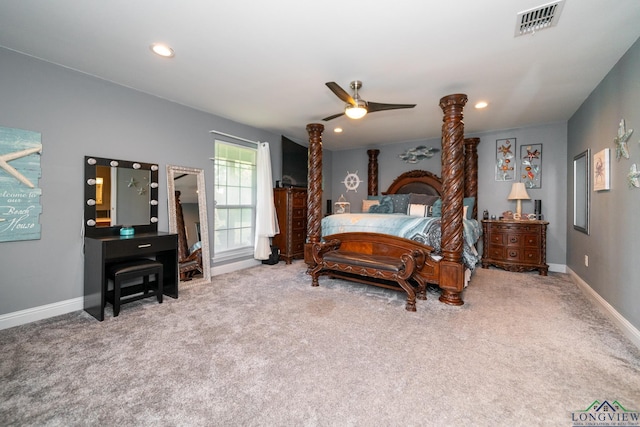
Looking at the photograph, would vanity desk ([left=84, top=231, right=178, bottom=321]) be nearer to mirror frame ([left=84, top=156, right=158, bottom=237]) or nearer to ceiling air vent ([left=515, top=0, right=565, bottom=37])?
mirror frame ([left=84, top=156, right=158, bottom=237])

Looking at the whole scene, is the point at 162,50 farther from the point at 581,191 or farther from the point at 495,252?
the point at 495,252

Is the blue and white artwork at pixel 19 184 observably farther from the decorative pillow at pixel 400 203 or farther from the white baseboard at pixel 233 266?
the decorative pillow at pixel 400 203

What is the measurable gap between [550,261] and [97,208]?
22.0 ft

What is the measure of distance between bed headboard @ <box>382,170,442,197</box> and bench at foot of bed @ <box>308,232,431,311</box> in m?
2.54

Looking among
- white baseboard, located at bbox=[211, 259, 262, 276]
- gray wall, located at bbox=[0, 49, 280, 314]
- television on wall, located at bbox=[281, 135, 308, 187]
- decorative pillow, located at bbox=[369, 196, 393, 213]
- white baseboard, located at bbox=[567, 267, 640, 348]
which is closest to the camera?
white baseboard, located at bbox=[567, 267, 640, 348]

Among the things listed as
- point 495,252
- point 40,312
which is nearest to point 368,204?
point 495,252

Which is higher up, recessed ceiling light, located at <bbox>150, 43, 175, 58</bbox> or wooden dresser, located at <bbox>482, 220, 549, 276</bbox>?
recessed ceiling light, located at <bbox>150, 43, 175, 58</bbox>

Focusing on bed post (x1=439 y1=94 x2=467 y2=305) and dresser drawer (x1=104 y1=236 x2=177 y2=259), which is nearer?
dresser drawer (x1=104 y1=236 x2=177 y2=259)

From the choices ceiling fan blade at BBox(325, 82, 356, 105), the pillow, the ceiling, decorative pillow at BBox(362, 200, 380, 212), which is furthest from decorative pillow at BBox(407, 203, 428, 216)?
ceiling fan blade at BBox(325, 82, 356, 105)

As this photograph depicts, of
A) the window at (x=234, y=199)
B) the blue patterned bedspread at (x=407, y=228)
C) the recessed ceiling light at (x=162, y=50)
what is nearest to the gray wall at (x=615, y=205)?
the blue patterned bedspread at (x=407, y=228)

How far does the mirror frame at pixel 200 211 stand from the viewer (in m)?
3.72

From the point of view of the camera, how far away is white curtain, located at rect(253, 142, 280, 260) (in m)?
4.95

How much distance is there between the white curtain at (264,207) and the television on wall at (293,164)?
→ 507 millimetres

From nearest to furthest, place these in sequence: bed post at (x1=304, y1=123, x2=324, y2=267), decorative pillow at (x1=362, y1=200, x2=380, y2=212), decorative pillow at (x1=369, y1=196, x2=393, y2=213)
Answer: bed post at (x1=304, y1=123, x2=324, y2=267)
decorative pillow at (x1=369, y1=196, x2=393, y2=213)
decorative pillow at (x1=362, y1=200, x2=380, y2=212)
